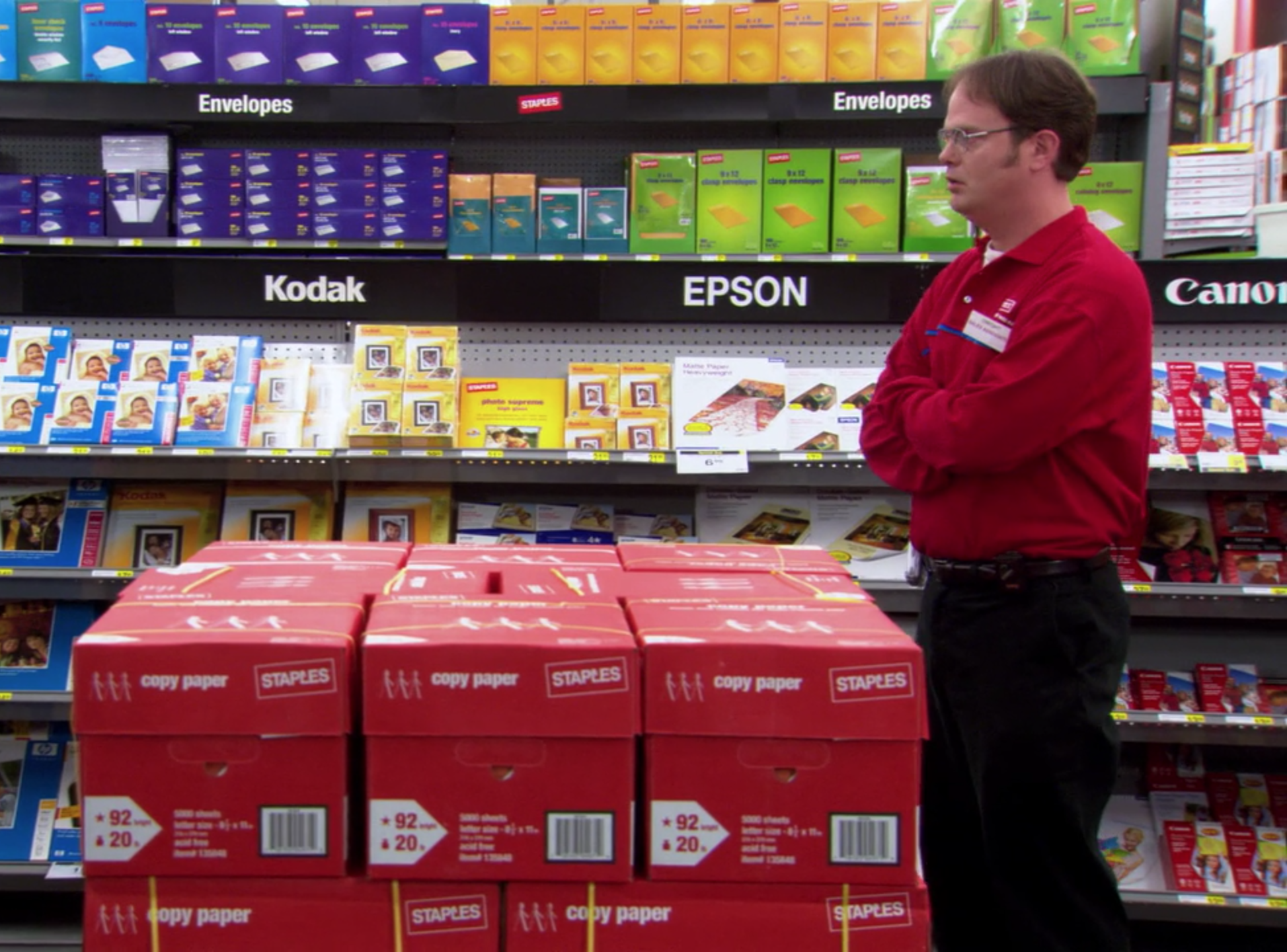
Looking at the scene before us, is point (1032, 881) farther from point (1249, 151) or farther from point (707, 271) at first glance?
point (1249, 151)

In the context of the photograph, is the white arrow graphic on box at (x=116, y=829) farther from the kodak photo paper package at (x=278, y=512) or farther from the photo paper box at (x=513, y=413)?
the kodak photo paper package at (x=278, y=512)

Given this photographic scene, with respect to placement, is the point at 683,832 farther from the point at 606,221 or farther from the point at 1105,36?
the point at 1105,36

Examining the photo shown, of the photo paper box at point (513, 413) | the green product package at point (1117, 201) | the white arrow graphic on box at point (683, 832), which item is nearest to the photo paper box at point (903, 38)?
the green product package at point (1117, 201)

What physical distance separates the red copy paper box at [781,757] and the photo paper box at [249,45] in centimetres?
302

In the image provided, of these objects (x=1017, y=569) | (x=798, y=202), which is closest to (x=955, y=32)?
(x=798, y=202)

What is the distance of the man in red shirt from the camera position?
1826 millimetres

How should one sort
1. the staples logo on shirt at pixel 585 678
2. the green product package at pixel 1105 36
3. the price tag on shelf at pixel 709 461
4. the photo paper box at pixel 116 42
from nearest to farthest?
the staples logo on shirt at pixel 585 678
the price tag on shelf at pixel 709 461
the green product package at pixel 1105 36
the photo paper box at pixel 116 42

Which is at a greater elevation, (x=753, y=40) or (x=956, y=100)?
(x=753, y=40)

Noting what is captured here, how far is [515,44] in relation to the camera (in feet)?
11.3

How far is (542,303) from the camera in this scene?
134 inches

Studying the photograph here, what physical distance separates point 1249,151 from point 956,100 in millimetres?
1859

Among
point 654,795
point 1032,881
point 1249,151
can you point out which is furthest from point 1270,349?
point 654,795

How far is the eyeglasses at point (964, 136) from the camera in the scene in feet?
6.23

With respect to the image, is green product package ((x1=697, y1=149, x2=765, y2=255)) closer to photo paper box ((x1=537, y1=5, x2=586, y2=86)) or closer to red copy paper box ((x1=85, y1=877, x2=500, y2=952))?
photo paper box ((x1=537, y1=5, x2=586, y2=86))
